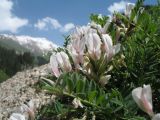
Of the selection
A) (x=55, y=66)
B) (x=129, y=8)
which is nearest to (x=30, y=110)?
(x=55, y=66)

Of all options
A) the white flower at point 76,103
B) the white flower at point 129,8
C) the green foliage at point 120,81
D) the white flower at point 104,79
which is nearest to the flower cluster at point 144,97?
the green foliage at point 120,81

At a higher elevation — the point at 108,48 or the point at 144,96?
the point at 108,48

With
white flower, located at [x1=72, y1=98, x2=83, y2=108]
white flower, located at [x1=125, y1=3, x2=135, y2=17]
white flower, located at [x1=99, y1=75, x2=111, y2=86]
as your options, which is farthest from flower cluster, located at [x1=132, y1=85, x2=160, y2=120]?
white flower, located at [x1=125, y1=3, x2=135, y2=17]

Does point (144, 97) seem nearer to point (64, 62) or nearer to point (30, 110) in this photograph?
point (64, 62)

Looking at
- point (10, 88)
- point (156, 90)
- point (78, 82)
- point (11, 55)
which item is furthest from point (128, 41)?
point (11, 55)

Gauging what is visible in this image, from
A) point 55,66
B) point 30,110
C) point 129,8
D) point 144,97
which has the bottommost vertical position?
point 144,97

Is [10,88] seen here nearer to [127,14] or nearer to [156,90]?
[127,14]
